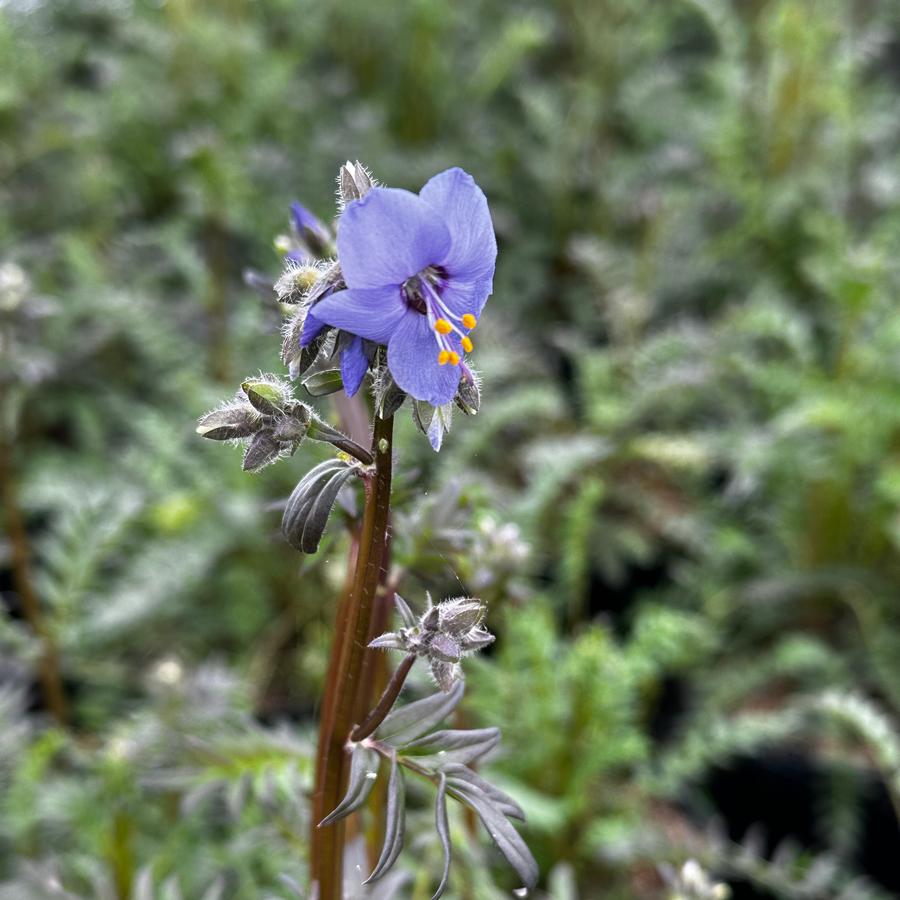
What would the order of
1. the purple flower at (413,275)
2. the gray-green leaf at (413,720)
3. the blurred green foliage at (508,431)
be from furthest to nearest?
the blurred green foliage at (508,431) → the gray-green leaf at (413,720) → the purple flower at (413,275)

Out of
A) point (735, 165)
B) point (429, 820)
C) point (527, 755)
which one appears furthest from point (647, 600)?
point (735, 165)

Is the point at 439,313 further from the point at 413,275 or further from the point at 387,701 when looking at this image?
the point at 387,701

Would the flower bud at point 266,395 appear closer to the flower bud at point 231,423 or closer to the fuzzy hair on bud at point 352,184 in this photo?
the flower bud at point 231,423

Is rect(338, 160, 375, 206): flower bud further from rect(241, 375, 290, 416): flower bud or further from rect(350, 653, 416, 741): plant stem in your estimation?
rect(350, 653, 416, 741): plant stem

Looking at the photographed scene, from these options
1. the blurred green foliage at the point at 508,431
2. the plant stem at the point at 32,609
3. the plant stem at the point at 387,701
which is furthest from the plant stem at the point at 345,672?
the plant stem at the point at 32,609

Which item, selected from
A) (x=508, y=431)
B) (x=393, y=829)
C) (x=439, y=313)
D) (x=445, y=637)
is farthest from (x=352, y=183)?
(x=508, y=431)

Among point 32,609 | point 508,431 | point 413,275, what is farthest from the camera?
point 508,431

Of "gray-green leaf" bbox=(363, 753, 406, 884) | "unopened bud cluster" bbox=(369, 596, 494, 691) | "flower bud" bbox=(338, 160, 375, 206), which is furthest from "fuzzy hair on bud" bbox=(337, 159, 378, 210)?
"gray-green leaf" bbox=(363, 753, 406, 884)
